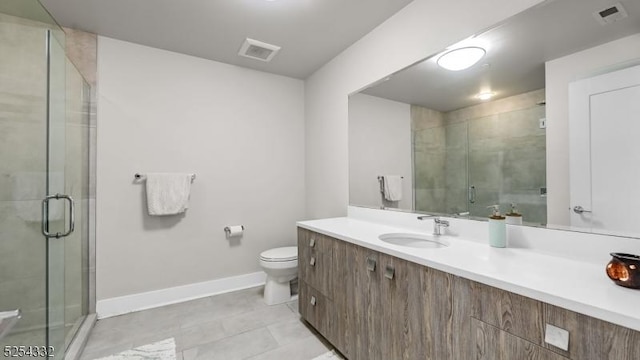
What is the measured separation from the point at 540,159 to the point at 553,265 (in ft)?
1.67

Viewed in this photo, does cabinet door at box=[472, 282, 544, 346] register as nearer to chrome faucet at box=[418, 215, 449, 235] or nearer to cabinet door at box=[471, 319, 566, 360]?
cabinet door at box=[471, 319, 566, 360]

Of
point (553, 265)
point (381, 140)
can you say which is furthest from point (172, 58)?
point (553, 265)

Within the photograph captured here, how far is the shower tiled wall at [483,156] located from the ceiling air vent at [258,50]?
144cm

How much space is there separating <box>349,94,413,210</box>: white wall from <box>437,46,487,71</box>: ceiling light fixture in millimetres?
378

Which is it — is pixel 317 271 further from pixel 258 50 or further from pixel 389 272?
pixel 258 50

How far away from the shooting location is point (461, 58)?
159cm

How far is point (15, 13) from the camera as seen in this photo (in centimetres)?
157

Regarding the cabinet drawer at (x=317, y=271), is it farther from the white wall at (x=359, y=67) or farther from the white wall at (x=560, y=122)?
the white wall at (x=560, y=122)

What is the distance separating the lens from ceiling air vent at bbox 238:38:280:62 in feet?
7.73

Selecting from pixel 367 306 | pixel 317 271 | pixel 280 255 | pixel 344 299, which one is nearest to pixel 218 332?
pixel 280 255

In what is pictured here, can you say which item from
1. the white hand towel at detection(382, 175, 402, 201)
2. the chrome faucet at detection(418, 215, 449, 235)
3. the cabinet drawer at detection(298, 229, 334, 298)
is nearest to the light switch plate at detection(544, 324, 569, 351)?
the chrome faucet at detection(418, 215, 449, 235)

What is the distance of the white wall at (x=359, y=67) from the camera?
1521 mm

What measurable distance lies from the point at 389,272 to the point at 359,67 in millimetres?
1759

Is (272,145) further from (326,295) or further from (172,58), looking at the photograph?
(326,295)
